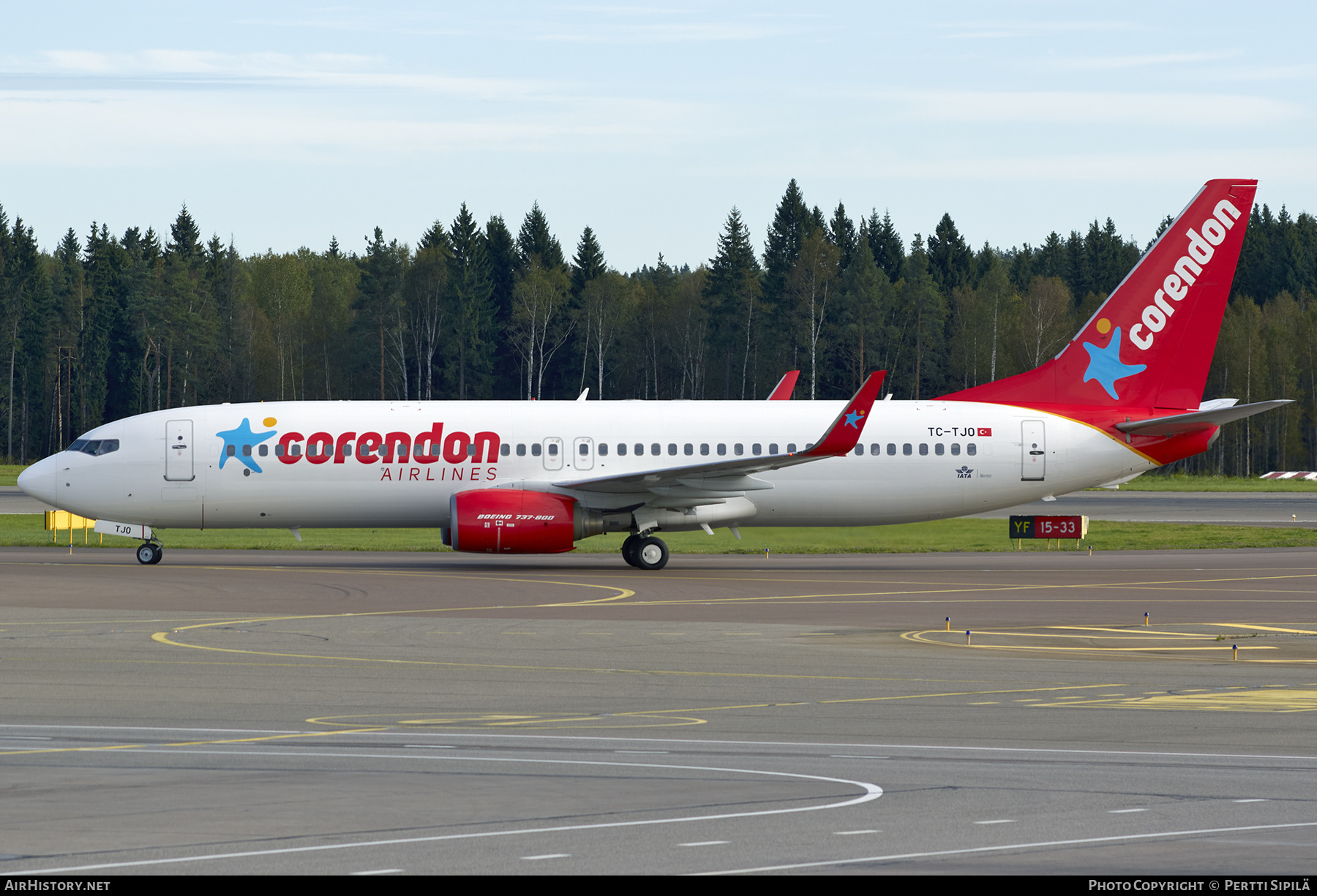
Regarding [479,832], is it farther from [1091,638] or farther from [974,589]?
[974,589]

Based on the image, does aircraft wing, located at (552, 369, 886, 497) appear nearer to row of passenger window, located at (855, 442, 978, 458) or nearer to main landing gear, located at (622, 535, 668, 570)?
main landing gear, located at (622, 535, 668, 570)

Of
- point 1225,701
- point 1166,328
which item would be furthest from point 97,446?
point 1225,701

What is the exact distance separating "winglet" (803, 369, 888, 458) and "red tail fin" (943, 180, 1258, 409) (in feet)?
18.1

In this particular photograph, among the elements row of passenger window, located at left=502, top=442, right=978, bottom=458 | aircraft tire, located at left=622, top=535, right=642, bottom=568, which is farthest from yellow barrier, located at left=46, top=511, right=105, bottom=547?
aircraft tire, located at left=622, top=535, right=642, bottom=568

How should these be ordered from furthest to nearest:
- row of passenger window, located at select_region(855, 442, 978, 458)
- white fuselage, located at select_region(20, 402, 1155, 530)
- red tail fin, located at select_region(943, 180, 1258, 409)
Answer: red tail fin, located at select_region(943, 180, 1258, 409), row of passenger window, located at select_region(855, 442, 978, 458), white fuselage, located at select_region(20, 402, 1155, 530)

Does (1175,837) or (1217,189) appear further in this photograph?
(1217,189)

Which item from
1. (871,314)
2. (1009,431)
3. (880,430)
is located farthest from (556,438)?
(871,314)

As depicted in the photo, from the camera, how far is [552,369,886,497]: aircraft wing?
33.3 m

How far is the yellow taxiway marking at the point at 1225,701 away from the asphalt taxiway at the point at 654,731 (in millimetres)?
73

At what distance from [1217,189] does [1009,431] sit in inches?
316

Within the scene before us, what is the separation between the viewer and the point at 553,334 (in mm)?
126125

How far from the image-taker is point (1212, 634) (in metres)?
22.6

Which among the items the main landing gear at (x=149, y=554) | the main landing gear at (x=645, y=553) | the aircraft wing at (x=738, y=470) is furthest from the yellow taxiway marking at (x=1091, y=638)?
the main landing gear at (x=149, y=554)

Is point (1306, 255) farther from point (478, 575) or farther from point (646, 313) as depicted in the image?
point (478, 575)
